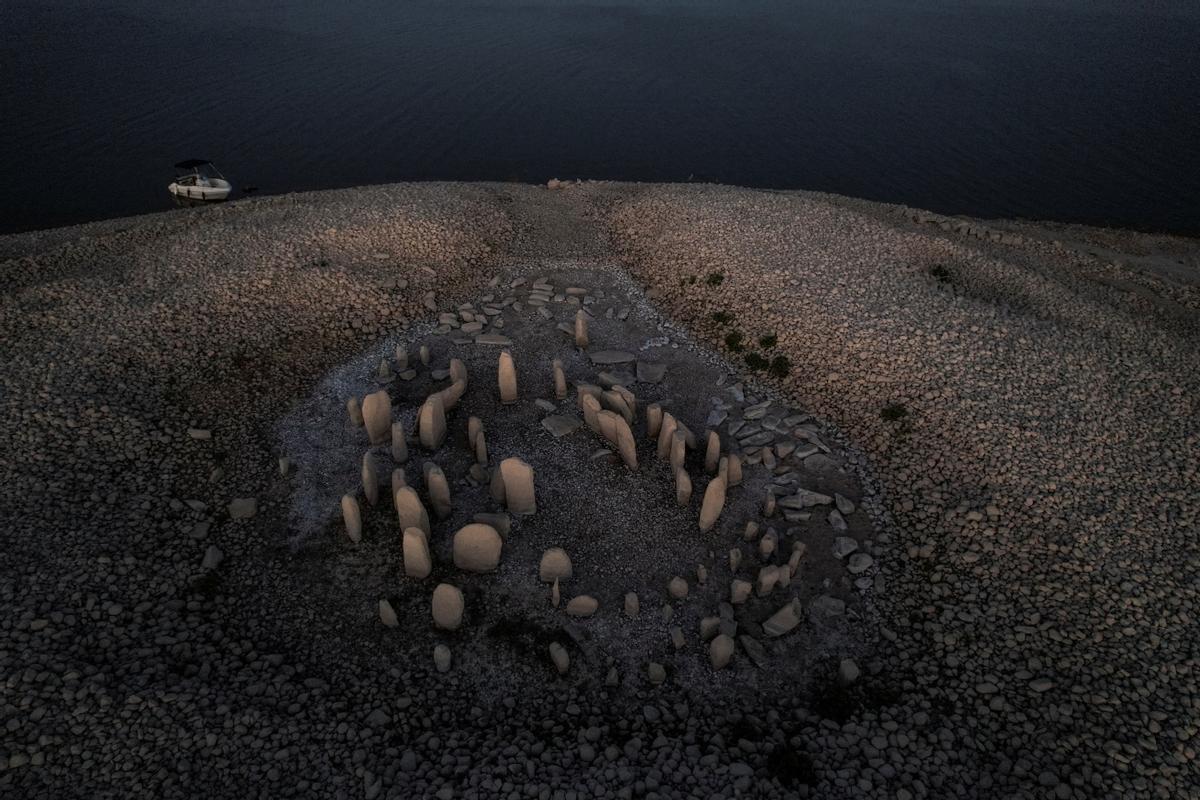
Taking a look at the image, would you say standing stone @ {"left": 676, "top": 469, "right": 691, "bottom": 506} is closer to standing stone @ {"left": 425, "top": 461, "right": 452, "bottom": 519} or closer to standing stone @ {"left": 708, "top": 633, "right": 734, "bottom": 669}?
standing stone @ {"left": 708, "top": 633, "right": 734, "bottom": 669}

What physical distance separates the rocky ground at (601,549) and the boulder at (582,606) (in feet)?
1.31

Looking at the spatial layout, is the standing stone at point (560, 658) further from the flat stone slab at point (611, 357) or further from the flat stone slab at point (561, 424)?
the flat stone slab at point (611, 357)

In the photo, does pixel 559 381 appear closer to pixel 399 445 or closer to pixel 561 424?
pixel 561 424

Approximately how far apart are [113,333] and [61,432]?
3.54 m

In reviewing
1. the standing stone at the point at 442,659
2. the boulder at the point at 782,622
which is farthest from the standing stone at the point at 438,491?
the boulder at the point at 782,622

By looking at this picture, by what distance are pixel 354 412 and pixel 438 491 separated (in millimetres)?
3483

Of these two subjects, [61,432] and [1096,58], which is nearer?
[61,432]

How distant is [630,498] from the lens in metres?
13.1

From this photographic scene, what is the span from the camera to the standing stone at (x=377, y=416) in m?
13.8

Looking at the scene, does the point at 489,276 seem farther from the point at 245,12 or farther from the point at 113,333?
the point at 245,12

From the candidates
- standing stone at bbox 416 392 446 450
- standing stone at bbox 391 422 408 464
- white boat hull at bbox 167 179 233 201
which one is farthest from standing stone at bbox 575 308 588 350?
white boat hull at bbox 167 179 233 201

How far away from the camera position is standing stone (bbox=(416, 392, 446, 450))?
13.7 metres

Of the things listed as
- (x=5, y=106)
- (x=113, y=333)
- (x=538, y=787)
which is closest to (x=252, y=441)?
(x=113, y=333)

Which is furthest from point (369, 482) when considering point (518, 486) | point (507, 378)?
point (507, 378)
